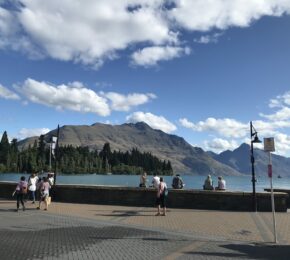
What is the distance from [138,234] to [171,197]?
31.2 ft

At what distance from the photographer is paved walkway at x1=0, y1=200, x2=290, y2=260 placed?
A: 1179 cm

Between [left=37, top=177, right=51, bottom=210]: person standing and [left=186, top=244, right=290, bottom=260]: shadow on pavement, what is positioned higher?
[left=37, top=177, right=51, bottom=210]: person standing

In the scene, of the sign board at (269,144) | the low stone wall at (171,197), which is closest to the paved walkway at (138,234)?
the low stone wall at (171,197)

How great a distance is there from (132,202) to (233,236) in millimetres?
11034

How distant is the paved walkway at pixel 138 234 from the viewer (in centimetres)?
1179

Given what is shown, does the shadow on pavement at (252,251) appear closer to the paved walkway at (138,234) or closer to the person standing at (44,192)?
the paved walkway at (138,234)

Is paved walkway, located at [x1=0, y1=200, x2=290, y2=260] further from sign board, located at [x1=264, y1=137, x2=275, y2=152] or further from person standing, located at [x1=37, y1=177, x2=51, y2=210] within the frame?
sign board, located at [x1=264, y1=137, x2=275, y2=152]

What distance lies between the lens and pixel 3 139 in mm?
181750

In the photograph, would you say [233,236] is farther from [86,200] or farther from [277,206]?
[86,200]

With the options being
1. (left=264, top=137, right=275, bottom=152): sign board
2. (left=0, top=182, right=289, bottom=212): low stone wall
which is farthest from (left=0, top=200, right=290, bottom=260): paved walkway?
(left=264, top=137, right=275, bottom=152): sign board

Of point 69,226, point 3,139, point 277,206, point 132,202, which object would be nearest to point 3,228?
point 69,226

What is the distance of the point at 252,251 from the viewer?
1253 cm

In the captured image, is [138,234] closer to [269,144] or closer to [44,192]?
[269,144]

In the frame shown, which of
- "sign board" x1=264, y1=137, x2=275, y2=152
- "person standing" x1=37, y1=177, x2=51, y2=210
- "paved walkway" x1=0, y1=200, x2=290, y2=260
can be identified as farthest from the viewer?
"person standing" x1=37, y1=177, x2=51, y2=210
